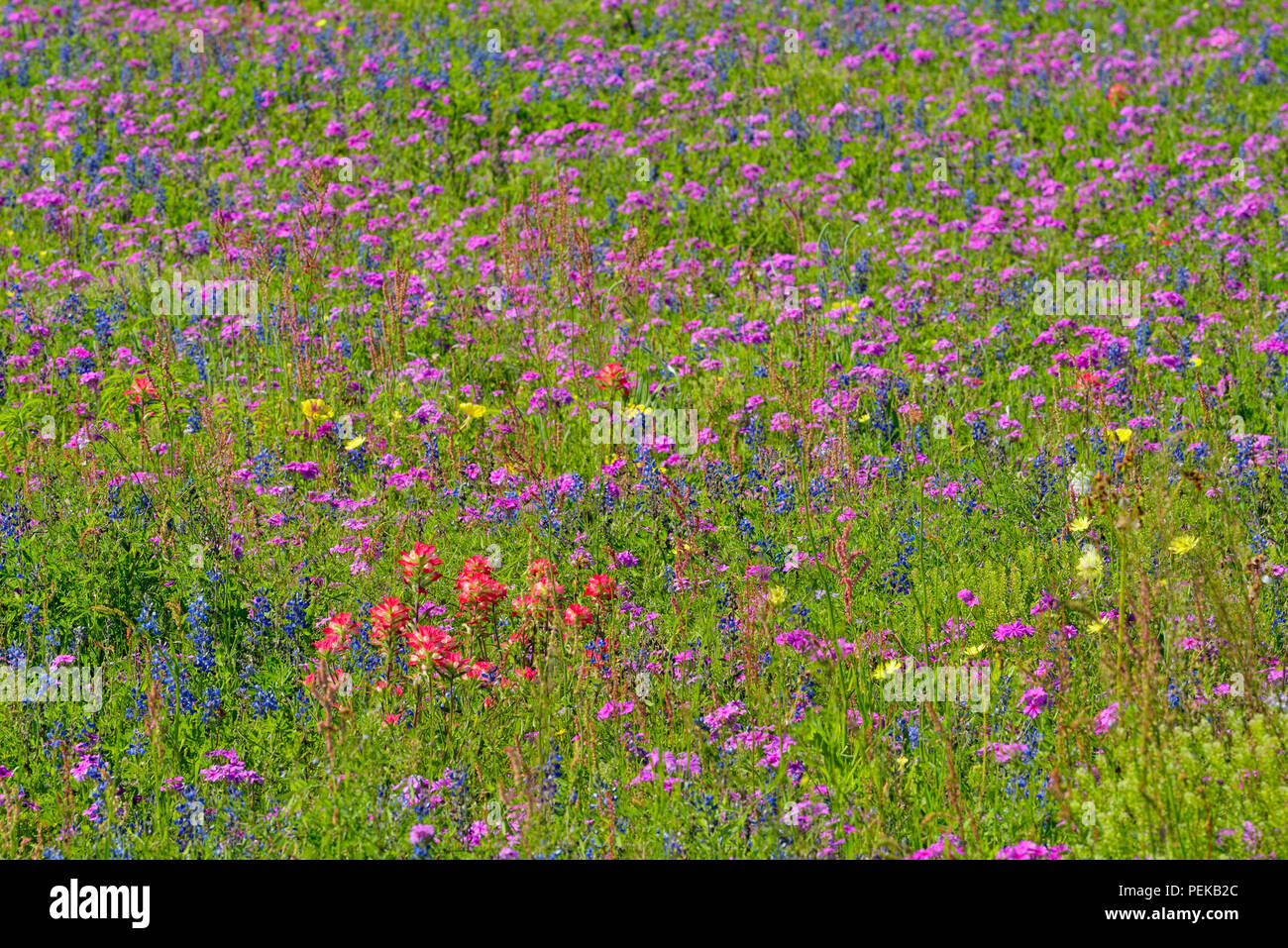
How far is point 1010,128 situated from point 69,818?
876cm

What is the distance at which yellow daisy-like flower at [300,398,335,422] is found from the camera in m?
6.38

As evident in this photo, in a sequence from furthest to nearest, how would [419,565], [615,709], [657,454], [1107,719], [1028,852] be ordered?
A: [657,454]
[419,565]
[615,709]
[1107,719]
[1028,852]

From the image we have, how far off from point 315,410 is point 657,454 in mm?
1707

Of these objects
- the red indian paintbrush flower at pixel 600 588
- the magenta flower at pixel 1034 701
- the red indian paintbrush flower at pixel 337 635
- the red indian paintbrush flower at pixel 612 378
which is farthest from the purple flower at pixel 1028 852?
the red indian paintbrush flower at pixel 612 378

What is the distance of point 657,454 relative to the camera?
6168 mm

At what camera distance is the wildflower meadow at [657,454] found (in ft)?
12.6

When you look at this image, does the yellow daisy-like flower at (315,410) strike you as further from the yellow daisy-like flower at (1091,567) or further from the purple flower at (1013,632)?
the yellow daisy-like flower at (1091,567)

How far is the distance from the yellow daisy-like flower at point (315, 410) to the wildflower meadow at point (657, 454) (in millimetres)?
31

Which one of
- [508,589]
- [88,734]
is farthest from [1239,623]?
[88,734]

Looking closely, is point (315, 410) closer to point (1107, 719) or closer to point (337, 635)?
point (337, 635)

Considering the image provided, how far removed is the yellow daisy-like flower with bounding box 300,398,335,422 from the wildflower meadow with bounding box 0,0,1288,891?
31 mm

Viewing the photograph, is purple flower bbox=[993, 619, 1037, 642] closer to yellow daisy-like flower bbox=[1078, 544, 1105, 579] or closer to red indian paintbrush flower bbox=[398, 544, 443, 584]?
yellow daisy-like flower bbox=[1078, 544, 1105, 579]

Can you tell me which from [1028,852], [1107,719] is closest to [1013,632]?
[1107,719]

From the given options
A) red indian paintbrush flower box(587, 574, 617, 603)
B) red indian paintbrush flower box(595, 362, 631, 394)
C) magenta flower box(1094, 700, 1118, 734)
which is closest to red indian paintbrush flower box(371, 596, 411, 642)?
red indian paintbrush flower box(587, 574, 617, 603)
